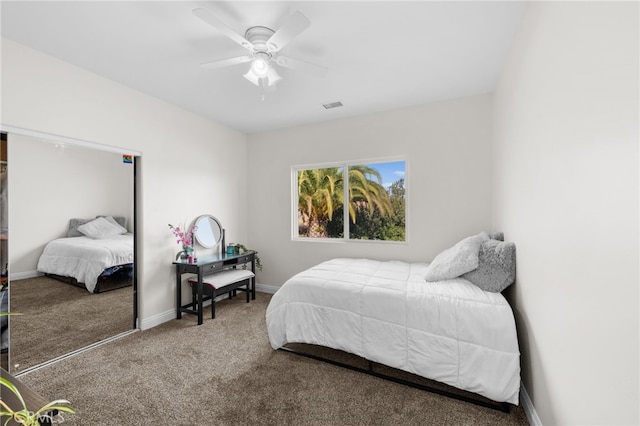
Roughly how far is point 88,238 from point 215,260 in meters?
1.23

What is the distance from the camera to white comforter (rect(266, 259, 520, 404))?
1742 millimetres

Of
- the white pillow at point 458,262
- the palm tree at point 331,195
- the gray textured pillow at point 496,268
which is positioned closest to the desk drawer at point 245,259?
the palm tree at point 331,195

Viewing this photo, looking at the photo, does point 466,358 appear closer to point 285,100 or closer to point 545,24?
point 545,24

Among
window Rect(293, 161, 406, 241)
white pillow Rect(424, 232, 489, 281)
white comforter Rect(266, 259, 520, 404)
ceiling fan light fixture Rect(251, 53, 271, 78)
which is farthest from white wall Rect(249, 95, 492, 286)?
ceiling fan light fixture Rect(251, 53, 271, 78)

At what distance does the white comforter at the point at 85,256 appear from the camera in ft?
7.69

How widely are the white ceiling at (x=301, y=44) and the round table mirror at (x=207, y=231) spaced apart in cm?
149

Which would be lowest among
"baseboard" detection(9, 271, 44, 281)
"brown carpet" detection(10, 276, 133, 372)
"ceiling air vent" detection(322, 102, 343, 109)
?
"brown carpet" detection(10, 276, 133, 372)

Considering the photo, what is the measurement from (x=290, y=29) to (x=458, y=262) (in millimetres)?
2076

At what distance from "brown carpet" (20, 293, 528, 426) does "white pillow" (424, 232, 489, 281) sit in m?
0.88

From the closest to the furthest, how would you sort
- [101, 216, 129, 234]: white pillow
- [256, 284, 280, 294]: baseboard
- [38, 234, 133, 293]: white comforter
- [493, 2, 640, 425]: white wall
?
[493, 2, 640, 425]: white wall
[38, 234, 133, 293]: white comforter
[101, 216, 129, 234]: white pillow
[256, 284, 280, 294]: baseboard

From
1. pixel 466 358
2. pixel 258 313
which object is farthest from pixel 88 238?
pixel 466 358

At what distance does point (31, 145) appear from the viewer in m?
2.20

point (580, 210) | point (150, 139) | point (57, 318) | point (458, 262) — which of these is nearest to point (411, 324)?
point (458, 262)

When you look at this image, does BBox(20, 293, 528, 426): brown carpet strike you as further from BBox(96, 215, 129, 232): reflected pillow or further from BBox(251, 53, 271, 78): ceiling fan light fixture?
BBox(251, 53, 271, 78): ceiling fan light fixture
